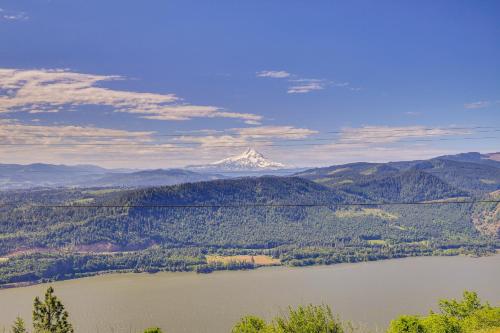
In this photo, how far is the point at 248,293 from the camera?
83.8 metres

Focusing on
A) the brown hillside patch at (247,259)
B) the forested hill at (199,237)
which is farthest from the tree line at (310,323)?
the brown hillside patch at (247,259)

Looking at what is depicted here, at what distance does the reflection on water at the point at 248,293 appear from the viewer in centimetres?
6494

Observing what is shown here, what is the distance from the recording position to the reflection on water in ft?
213

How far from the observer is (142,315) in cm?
6862

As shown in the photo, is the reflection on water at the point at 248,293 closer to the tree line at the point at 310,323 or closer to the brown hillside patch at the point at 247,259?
the brown hillside patch at the point at 247,259

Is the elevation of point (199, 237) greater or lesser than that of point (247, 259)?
greater

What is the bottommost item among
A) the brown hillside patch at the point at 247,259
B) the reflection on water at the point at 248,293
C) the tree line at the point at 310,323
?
the brown hillside patch at the point at 247,259

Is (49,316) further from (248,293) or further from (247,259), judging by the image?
(247,259)

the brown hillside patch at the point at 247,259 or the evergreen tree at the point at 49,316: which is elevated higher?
the evergreen tree at the point at 49,316

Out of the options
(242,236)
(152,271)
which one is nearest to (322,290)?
(152,271)

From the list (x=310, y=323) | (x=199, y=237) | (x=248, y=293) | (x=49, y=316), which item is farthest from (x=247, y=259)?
(x=49, y=316)

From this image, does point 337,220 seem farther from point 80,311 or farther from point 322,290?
point 80,311

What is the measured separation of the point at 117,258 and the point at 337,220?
92.9 m

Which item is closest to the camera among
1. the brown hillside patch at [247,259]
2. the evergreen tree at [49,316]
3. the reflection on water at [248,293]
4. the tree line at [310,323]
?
the evergreen tree at [49,316]
